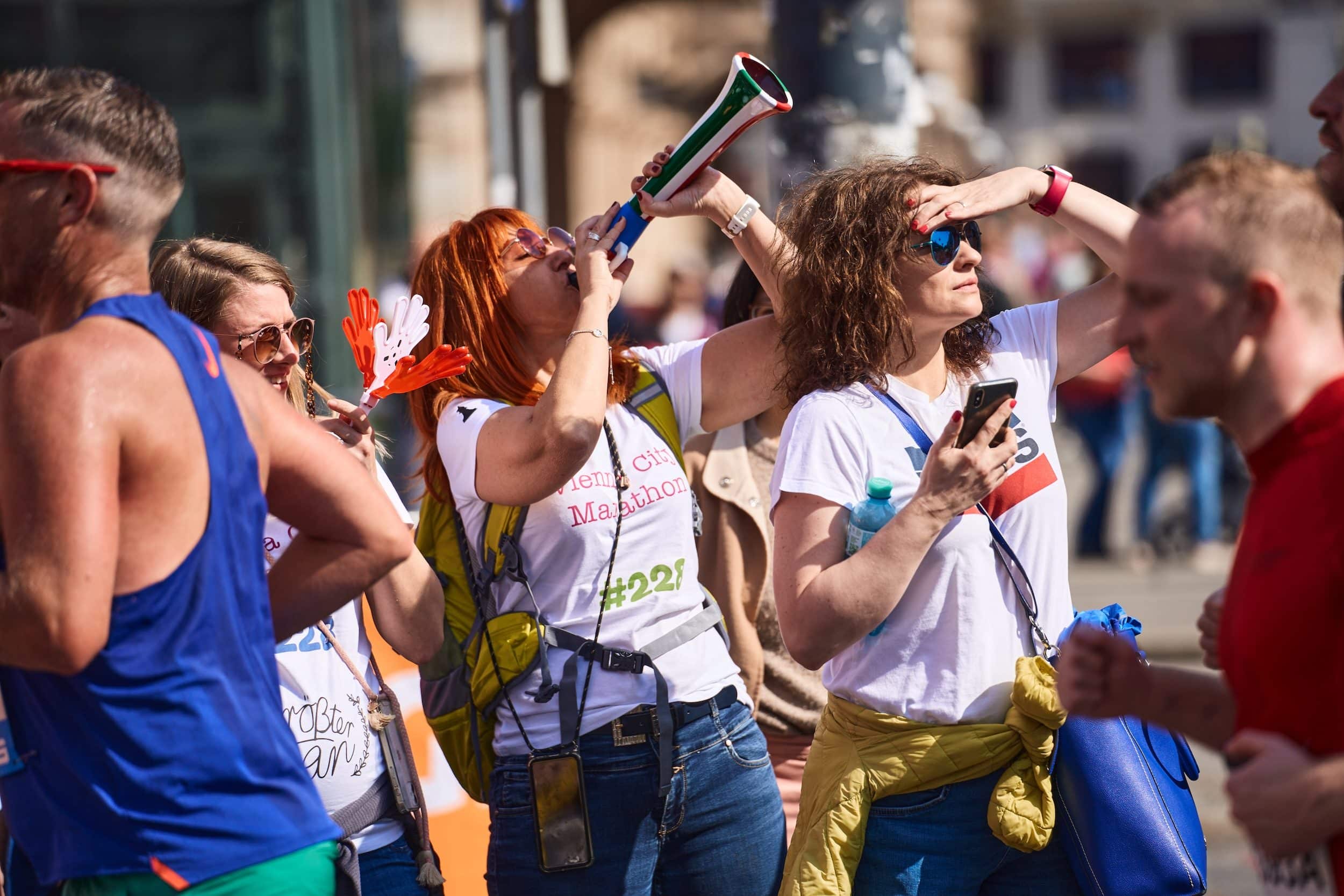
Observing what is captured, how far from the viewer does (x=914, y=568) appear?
2.56 metres

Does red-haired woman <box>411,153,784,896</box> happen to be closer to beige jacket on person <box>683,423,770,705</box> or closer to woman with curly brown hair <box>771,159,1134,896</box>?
woman with curly brown hair <box>771,159,1134,896</box>

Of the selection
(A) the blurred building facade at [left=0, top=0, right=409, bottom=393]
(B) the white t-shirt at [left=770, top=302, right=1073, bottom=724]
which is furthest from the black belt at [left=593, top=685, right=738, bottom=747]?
(A) the blurred building facade at [left=0, top=0, right=409, bottom=393]

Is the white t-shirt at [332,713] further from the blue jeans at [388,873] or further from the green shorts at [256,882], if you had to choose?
the green shorts at [256,882]

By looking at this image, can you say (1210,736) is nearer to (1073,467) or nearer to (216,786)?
(216,786)

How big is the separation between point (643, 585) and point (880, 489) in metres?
0.52

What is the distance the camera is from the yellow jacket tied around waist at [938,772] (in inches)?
103

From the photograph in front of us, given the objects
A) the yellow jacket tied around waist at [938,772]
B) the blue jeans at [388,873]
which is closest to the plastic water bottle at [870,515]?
the yellow jacket tied around waist at [938,772]

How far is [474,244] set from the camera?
10.1ft

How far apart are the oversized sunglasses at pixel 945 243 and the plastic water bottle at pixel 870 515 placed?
43 cm

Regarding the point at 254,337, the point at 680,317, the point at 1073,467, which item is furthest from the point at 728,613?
the point at 1073,467

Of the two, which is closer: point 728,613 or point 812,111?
point 728,613

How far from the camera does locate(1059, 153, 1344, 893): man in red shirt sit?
169 cm

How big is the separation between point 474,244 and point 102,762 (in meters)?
1.51

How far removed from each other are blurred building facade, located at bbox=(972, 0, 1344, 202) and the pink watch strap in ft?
91.6
